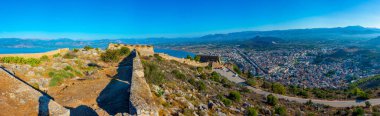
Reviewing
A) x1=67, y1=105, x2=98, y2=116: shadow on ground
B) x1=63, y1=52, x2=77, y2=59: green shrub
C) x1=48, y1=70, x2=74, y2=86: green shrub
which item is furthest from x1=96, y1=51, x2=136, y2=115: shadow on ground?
x1=63, y1=52, x2=77, y2=59: green shrub

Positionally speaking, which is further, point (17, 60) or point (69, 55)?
point (69, 55)

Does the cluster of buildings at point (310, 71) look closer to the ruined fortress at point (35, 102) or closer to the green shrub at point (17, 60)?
the green shrub at point (17, 60)

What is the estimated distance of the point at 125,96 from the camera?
13195 millimetres

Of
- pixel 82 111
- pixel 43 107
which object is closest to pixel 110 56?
pixel 82 111

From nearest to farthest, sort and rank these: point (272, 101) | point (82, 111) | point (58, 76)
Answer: point (82, 111), point (58, 76), point (272, 101)

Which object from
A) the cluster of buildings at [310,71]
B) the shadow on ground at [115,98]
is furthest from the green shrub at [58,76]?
the cluster of buildings at [310,71]

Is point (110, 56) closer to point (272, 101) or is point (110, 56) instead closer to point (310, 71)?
point (272, 101)

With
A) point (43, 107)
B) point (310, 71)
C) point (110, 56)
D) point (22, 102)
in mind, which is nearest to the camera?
point (43, 107)

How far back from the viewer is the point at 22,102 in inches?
431

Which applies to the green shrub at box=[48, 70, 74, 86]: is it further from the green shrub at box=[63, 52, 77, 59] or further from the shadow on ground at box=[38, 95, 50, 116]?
the green shrub at box=[63, 52, 77, 59]

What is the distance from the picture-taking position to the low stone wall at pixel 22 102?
33.7 feet

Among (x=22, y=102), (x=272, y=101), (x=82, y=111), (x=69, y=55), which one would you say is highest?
(x=69, y=55)

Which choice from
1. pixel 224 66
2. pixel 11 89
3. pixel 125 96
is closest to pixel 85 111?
pixel 125 96

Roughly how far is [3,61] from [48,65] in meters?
2.84
